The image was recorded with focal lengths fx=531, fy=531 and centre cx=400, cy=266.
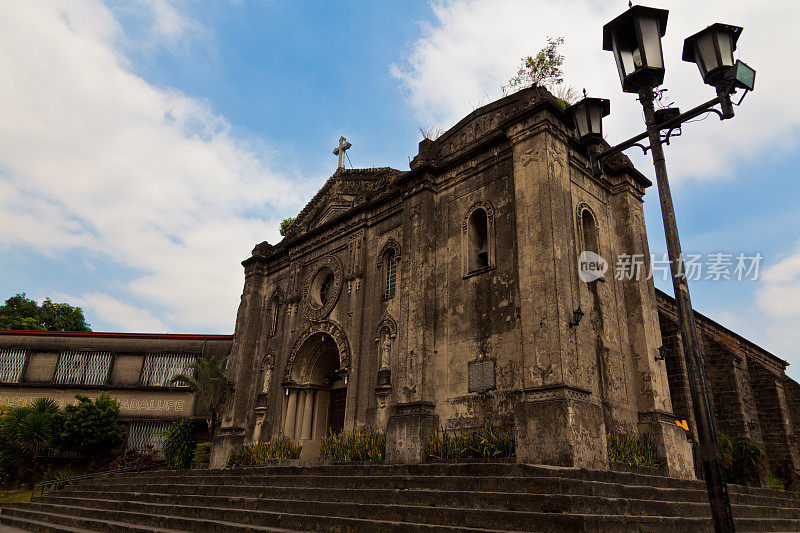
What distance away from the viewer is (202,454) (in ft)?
66.2

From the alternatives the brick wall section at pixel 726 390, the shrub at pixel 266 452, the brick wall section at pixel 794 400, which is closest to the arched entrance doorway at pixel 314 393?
the shrub at pixel 266 452

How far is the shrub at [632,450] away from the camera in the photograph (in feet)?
37.5

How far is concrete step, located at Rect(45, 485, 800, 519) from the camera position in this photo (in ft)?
22.9

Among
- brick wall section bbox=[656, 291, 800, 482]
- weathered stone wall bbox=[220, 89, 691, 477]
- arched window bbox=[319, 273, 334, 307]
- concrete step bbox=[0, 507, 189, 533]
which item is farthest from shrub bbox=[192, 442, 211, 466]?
brick wall section bbox=[656, 291, 800, 482]

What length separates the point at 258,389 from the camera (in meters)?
19.5

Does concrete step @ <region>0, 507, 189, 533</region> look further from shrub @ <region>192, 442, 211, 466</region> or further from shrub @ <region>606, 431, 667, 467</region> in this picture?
shrub @ <region>606, 431, 667, 467</region>

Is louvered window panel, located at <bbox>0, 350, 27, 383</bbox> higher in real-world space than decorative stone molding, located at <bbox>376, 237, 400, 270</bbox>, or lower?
lower

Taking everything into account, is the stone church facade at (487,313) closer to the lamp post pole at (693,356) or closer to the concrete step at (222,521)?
the concrete step at (222,521)

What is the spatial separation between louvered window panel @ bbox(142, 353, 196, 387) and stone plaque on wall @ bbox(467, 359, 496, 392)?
53.1ft

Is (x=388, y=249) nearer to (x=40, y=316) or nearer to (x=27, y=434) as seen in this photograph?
(x=27, y=434)

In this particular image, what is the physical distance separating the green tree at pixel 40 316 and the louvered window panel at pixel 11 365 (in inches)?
529


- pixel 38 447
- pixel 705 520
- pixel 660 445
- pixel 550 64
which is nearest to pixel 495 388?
pixel 660 445

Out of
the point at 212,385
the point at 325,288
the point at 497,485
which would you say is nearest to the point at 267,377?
the point at 212,385

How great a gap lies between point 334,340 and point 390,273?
9.70 ft
